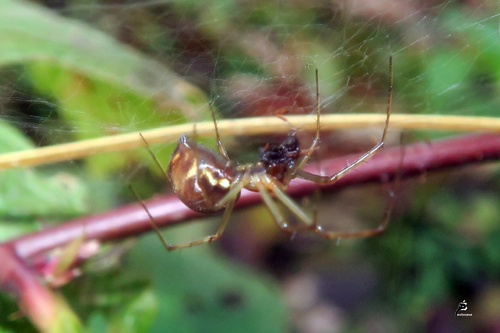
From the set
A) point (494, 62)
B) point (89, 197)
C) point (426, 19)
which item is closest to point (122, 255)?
point (89, 197)

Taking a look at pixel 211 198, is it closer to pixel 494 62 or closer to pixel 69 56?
pixel 69 56

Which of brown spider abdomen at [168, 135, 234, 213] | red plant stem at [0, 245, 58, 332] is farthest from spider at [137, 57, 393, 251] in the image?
red plant stem at [0, 245, 58, 332]

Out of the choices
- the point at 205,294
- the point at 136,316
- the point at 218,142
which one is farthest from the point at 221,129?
the point at 205,294

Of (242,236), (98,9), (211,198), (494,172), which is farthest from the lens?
(242,236)

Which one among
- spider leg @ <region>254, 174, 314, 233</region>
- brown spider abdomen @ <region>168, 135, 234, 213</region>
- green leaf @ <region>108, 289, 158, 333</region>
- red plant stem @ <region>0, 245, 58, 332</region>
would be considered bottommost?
green leaf @ <region>108, 289, 158, 333</region>

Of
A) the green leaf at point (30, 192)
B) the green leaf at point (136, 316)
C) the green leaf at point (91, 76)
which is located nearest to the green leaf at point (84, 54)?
the green leaf at point (91, 76)

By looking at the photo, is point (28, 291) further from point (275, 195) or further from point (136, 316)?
point (275, 195)

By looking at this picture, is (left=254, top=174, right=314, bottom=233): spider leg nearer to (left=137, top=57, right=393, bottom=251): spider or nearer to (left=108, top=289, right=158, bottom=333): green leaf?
(left=137, top=57, right=393, bottom=251): spider

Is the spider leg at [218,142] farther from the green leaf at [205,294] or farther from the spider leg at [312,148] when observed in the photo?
the green leaf at [205,294]
